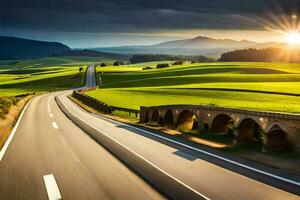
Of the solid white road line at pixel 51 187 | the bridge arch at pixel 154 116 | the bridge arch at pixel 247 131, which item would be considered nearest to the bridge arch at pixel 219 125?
the bridge arch at pixel 247 131

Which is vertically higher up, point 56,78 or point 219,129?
point 219,129

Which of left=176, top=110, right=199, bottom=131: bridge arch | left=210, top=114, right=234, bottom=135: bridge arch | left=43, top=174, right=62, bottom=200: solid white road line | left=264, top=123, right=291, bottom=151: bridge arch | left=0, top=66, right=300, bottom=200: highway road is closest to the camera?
left=43, top=174, right=62, bottom=200: solid white road line

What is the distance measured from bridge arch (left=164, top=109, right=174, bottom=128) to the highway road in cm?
627

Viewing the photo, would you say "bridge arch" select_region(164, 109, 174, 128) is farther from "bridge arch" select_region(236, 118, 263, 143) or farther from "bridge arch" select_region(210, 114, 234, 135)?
"bridge arch" select_region(236, 118, 263, 143)

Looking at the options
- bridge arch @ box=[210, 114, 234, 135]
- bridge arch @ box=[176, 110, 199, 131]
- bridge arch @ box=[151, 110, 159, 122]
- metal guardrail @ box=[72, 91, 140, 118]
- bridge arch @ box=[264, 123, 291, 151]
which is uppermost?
bridge arch @ box=[264, 123, 291, 151]

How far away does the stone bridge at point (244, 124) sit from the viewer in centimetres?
1470

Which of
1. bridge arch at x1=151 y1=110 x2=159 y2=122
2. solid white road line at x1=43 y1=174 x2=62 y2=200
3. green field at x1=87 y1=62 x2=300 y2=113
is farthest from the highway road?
green field at x1=87 y1=62 x2=300 y2=113

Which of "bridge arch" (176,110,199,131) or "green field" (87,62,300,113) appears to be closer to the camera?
"bridge arch" (176,110,199,131)

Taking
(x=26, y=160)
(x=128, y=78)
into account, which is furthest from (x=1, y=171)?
(x=128, y=78)

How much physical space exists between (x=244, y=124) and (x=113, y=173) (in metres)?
7.64

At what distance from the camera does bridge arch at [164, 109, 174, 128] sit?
86.1ft

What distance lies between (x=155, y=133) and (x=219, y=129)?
13.1 feet

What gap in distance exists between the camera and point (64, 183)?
11.6 metres

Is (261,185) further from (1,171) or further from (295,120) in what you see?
(1,171)
